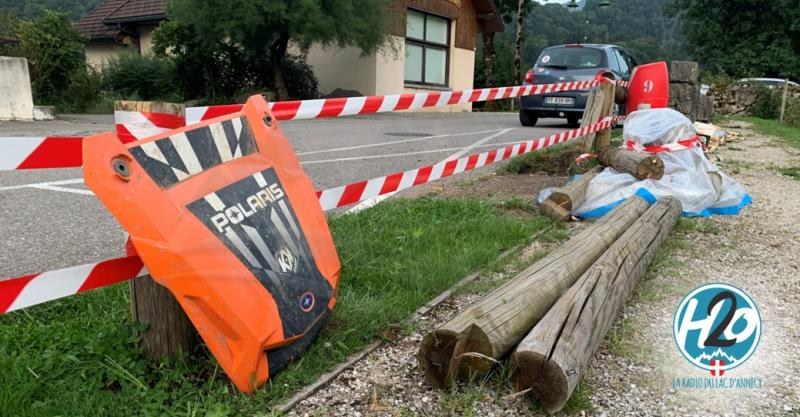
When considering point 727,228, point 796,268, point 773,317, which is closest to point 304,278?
point 773,317

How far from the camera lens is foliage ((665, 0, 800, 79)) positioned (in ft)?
124

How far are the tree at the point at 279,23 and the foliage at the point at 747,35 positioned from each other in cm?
2844

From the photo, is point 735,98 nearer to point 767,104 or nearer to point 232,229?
point 767,104

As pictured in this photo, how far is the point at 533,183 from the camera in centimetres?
636

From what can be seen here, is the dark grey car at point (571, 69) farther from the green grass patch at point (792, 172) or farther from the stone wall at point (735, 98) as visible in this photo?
the stone wall at point (735, 98)

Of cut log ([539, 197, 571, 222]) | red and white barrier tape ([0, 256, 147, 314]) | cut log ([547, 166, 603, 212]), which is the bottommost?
cut log ([539, 197, 571, 222])

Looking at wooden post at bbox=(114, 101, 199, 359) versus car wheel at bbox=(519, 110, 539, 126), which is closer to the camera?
wooden post at bbox=(114, 101, 199, 359)

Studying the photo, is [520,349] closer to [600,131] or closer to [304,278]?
[304,278]

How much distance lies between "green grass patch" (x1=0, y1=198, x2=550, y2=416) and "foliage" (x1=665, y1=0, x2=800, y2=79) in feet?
131

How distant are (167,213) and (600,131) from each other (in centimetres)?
624

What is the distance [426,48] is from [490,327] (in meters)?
23.0

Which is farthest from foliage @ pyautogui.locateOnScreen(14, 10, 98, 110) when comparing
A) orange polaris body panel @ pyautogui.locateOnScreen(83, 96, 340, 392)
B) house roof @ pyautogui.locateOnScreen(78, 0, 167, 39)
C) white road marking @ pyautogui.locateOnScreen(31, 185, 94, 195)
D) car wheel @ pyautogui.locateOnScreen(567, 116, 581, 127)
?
orange polaris body panel @ pyautogui.locateOnScreen(83, 96, 340, 392)

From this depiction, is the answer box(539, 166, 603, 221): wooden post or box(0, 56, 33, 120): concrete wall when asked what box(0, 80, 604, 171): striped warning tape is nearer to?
box(539, 166, 603, 221): wooden post

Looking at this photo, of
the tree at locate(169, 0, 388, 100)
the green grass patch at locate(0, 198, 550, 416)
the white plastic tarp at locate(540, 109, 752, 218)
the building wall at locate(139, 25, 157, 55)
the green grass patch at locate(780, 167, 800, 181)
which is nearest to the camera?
the green grass patch at locate(0, 198, 550, 416)
